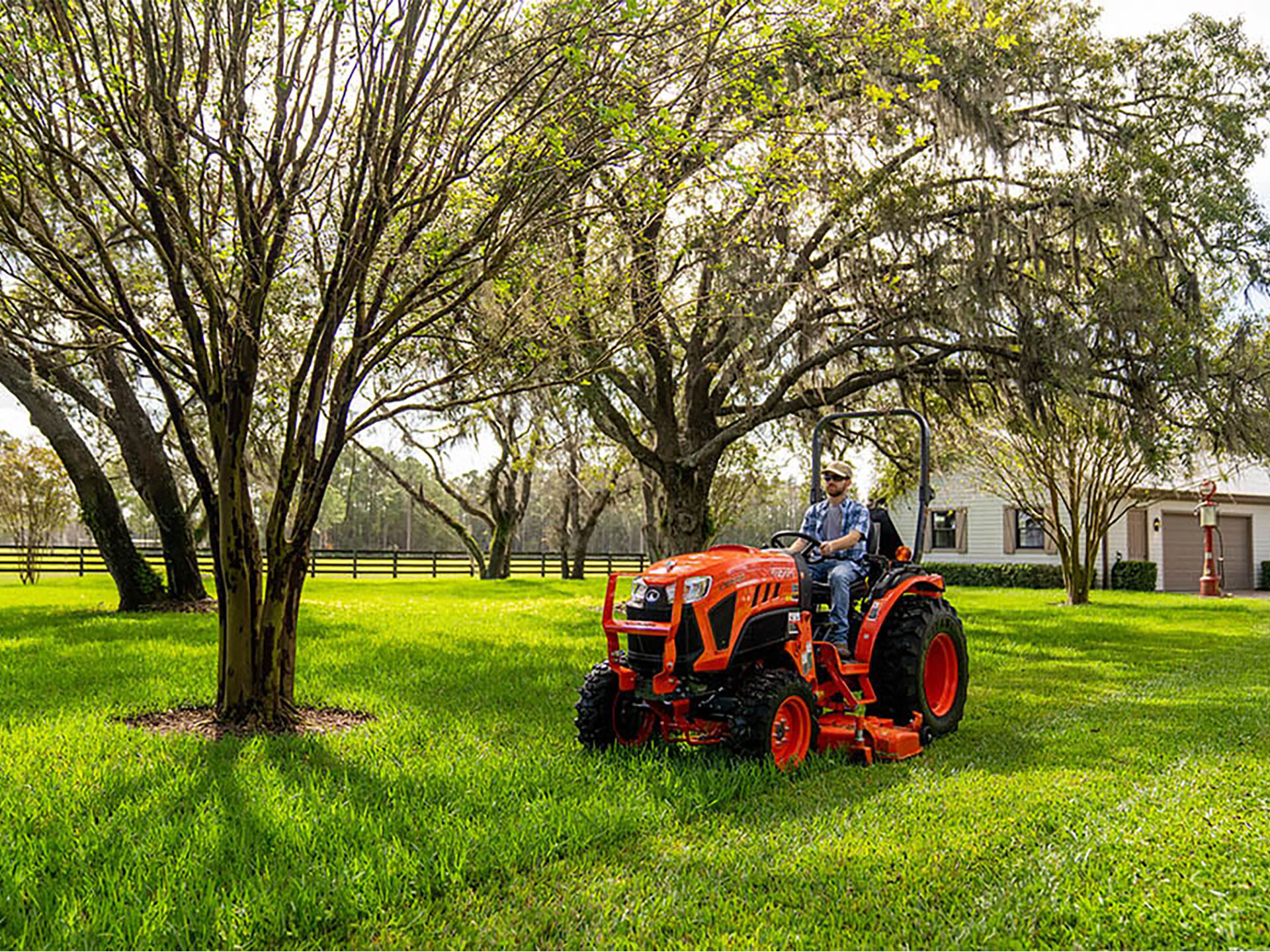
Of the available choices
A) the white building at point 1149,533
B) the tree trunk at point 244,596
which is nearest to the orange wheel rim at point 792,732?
the tree trunk at point 244,596

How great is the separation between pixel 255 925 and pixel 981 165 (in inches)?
410

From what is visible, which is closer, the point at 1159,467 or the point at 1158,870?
the point at 1158,870

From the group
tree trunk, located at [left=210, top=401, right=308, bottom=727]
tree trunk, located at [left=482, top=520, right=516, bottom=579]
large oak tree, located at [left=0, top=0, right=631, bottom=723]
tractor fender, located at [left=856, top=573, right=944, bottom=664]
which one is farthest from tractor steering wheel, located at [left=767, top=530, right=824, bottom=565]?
tree trunk, located at [left=482, top=520, right=516, bottom=579]

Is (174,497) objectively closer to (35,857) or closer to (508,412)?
(508,412)

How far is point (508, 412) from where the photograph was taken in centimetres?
1908

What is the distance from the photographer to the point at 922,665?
6102 mm

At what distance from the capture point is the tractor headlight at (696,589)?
5.13 m

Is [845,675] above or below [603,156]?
below

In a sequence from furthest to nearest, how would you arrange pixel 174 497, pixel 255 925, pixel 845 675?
pixel 174 497 < pixel 845 675 < pixel 255 925

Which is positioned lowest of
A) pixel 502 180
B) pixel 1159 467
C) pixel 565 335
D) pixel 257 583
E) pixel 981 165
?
pixel 257 583

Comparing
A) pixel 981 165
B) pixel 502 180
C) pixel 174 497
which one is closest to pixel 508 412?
pixel 174 497

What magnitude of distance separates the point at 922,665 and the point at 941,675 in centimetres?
79

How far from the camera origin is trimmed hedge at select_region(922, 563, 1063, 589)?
80.9 feet

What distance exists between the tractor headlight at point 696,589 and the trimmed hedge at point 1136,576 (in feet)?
70.3
